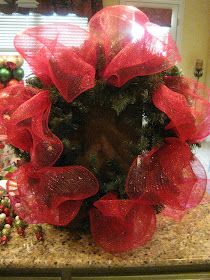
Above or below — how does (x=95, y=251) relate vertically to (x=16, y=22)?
below

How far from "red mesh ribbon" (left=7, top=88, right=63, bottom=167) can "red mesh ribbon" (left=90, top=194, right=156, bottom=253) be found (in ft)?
0.50

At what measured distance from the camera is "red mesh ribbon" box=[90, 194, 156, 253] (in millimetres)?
740

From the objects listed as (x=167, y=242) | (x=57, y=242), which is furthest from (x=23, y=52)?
(x=167, y=242)

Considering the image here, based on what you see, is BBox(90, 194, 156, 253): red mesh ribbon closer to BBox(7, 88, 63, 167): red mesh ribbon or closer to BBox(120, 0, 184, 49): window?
BBox(7, 88, 63, 167): red mesh ribbon

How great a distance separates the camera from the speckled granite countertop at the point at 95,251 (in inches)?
29.4

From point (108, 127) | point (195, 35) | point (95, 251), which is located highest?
point (108, 127)

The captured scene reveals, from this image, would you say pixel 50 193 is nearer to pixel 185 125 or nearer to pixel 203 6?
pixel 185 125

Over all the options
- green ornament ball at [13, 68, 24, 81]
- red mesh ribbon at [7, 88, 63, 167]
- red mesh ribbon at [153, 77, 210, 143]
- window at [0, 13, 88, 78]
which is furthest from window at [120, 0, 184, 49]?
red mesh ribbon at [7, 88, 63, 167]

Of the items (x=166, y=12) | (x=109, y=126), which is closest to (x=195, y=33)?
(x=166, y=12)

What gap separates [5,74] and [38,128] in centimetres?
130

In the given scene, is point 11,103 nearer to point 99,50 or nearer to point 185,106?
point 99,50

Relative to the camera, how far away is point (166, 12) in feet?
13.4

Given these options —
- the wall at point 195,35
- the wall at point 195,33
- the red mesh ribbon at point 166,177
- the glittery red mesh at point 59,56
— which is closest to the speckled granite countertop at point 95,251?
the red mesh ribbon at point 166,177

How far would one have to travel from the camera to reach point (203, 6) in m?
4.16
